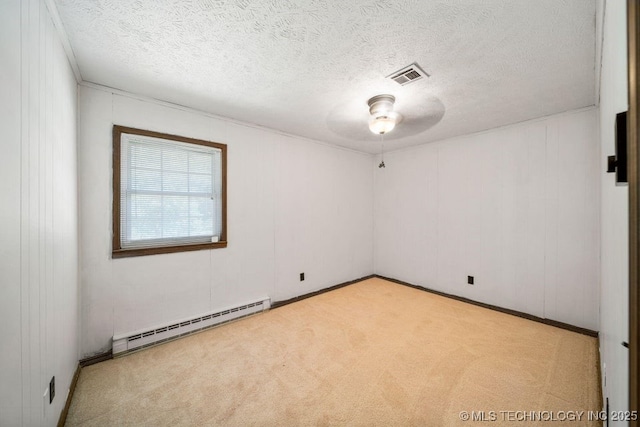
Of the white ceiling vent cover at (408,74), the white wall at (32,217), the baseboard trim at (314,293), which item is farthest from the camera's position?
the baseboard trim at (314,293)

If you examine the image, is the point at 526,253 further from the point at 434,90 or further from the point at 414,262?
the point at 434,90

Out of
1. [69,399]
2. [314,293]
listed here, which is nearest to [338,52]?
[69,399]

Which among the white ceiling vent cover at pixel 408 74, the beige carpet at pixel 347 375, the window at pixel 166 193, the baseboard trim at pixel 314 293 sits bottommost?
the beige carpet at pixel 347 375

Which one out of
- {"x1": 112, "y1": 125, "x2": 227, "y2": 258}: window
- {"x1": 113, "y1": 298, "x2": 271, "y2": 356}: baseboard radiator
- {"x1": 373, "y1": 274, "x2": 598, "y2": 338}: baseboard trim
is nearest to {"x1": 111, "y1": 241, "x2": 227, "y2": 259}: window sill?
{"x1": 112, "y1": 125, "x2": 227, "y2": 258}: window

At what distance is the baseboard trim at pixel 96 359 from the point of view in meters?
2.15

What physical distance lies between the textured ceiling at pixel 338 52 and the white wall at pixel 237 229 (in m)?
0.31

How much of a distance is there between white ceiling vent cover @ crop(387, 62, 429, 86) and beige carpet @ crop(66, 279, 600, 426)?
251cm

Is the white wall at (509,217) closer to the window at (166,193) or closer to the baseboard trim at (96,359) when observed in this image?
the window at (166,193)

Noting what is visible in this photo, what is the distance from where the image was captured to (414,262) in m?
4.30

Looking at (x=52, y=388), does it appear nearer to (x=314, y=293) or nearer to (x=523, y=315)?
(x=314, y=293)

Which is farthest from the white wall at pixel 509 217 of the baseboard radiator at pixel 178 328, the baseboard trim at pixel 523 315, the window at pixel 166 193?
the window at pixel 166 193

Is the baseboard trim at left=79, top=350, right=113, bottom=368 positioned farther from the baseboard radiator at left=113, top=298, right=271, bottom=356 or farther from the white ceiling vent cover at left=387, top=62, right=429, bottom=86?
the white ceiling vent cover at left=387, top=62, right=429, bottom=86

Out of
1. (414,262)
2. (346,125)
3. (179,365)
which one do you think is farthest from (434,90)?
(179,365)

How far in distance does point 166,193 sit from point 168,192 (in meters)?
0.02
